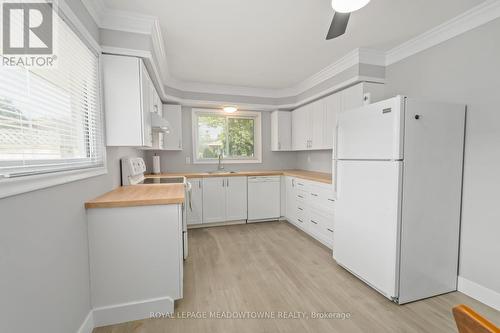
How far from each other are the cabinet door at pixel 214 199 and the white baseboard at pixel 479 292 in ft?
10.00

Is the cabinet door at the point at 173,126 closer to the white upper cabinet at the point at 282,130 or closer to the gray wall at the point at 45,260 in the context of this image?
the white upper cabinet at the point at 282,130

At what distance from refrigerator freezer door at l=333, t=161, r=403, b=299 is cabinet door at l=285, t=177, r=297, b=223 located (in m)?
Answer: 1.32

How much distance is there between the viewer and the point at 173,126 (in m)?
3.86

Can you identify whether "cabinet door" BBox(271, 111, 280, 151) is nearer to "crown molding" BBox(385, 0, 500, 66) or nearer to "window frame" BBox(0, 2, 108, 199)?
"crown molding" BBox(385, 0, 500, 66)

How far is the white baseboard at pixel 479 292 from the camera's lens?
71.3 inches

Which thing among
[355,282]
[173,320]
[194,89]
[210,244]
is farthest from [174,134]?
[355,282]

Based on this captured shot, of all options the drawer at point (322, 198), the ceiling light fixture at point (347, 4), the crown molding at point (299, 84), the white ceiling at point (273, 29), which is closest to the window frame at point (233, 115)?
the crown molding at point (299, 84)

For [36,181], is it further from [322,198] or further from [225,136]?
[225,136]

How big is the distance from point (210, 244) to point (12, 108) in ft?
8.43

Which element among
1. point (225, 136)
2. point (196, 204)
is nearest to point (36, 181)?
point (196, 204)

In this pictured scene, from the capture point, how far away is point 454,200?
2.02 meters

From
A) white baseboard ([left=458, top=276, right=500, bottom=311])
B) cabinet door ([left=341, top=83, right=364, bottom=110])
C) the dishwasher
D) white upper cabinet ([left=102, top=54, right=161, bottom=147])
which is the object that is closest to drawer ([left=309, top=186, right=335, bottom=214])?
the dishwasher

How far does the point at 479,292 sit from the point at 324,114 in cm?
264

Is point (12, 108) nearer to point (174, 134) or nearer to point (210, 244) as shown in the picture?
point (210, 244)
